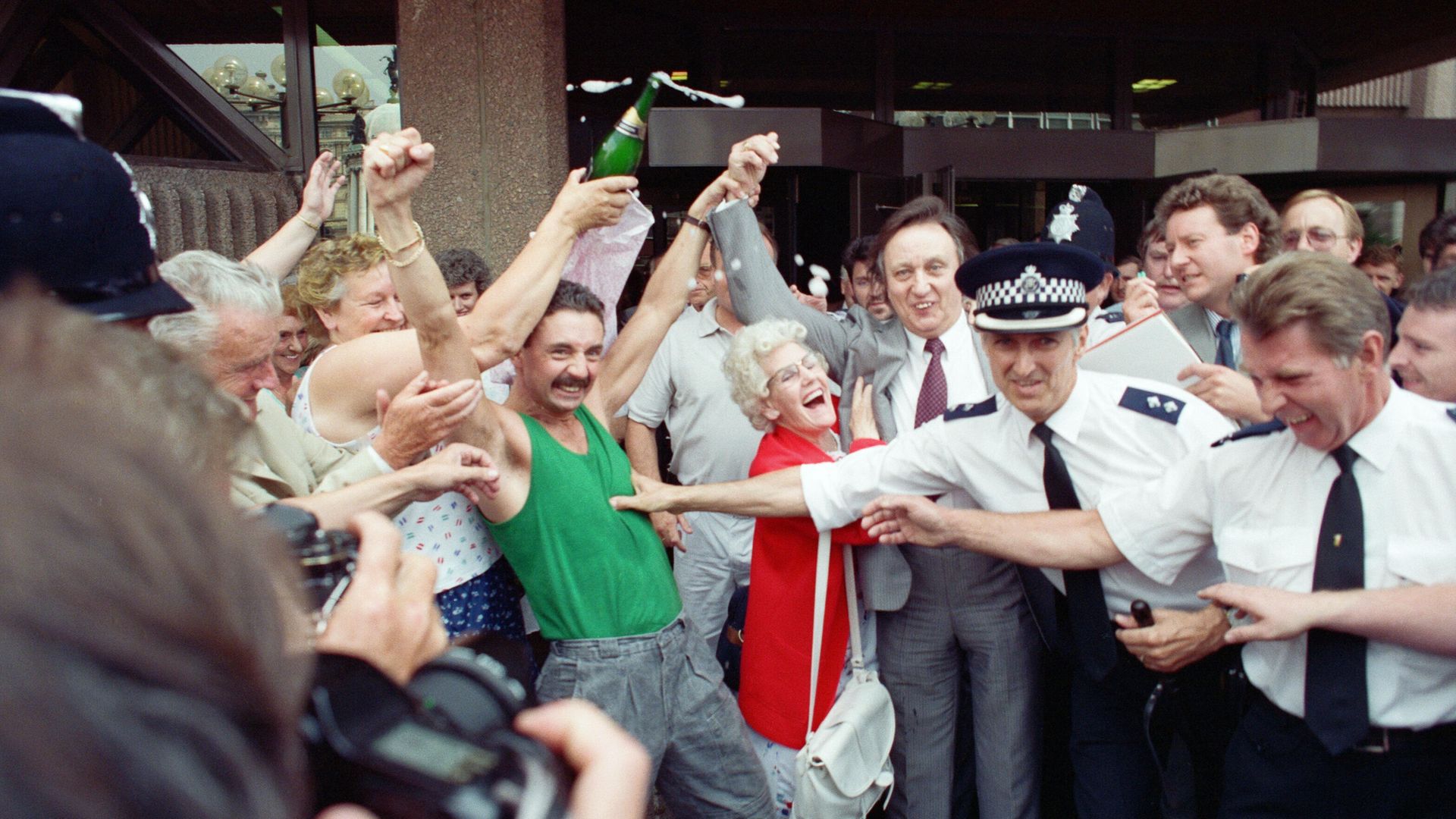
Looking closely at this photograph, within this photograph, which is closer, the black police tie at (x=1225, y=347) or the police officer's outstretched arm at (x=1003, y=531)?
the police officer's outstretched arm at (x=1003, y=531)

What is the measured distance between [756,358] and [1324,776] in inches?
67.7

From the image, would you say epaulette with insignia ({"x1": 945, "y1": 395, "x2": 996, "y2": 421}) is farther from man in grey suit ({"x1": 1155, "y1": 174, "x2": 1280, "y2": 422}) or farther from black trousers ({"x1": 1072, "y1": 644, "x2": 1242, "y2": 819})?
man in grey suit ({"x1": 1155, "y1": 174, "x2": 1280, "y2": 422})

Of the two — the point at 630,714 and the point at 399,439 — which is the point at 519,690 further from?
the point at 630,714

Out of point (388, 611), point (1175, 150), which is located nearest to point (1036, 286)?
point (388, 611)

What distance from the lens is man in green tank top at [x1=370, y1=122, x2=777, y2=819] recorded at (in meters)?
2.26

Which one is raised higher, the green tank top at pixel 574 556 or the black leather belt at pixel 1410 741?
the green tank top at pixel 574 556

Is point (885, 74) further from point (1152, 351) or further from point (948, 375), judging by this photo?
point (1152, 351)

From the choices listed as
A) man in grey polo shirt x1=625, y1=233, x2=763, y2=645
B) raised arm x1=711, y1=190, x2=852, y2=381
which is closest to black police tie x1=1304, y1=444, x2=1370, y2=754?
raised arm x1=711, y1=190, x2=852, y2=381

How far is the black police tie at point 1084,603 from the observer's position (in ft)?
7.78

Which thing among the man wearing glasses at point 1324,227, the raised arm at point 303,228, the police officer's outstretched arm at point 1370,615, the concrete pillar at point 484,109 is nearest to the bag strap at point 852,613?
the police officer's outstretched arm at point 1370,615

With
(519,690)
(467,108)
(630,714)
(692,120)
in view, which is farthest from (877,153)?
(519,690)

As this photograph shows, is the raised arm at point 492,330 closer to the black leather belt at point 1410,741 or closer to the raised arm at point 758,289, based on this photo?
the raised arm at point 758,289

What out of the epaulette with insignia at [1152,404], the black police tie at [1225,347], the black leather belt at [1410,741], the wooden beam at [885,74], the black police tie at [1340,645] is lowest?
the black leather belt at [1410,741]

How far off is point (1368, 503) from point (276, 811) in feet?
6.51
